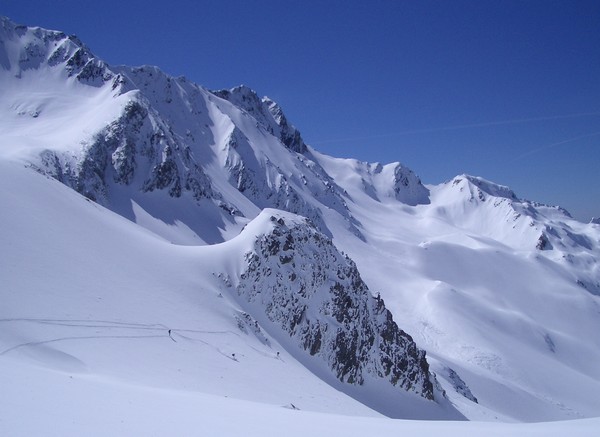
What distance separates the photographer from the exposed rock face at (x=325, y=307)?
111ft

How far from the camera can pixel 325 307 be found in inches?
1436

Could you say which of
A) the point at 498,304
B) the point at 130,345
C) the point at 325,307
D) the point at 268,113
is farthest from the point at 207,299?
the point at 268,113

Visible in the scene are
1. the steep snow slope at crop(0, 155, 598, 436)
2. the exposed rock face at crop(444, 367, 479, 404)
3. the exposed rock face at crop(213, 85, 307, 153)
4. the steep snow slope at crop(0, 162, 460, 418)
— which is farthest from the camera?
the exposed rock face at crop(213, 85, 307, 153)

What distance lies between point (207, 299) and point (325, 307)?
12.4 m

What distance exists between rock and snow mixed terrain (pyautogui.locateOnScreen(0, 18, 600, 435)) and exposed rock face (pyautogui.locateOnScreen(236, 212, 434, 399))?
0.54ft

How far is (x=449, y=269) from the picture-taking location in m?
118

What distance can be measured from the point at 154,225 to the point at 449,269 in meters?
90.1

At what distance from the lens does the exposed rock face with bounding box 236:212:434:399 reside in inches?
1328

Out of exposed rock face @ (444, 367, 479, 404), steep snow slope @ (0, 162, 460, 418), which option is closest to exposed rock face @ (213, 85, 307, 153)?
exposed rock face @ (444, 367, 479, 404)

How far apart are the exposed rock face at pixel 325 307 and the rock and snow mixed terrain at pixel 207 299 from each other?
0.54 feet

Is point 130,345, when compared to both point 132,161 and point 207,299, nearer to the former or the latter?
point 207,299

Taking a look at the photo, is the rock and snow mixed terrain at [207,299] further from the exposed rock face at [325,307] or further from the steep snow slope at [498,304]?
the steep snow slope at [498,304]

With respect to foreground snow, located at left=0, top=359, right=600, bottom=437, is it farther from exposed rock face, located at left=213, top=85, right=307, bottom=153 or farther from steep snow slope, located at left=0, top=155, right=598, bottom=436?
exposed rock face, located at left=213, top=85, right=307, bottom=153

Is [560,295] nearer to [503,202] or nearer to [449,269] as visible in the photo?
[449,269]
